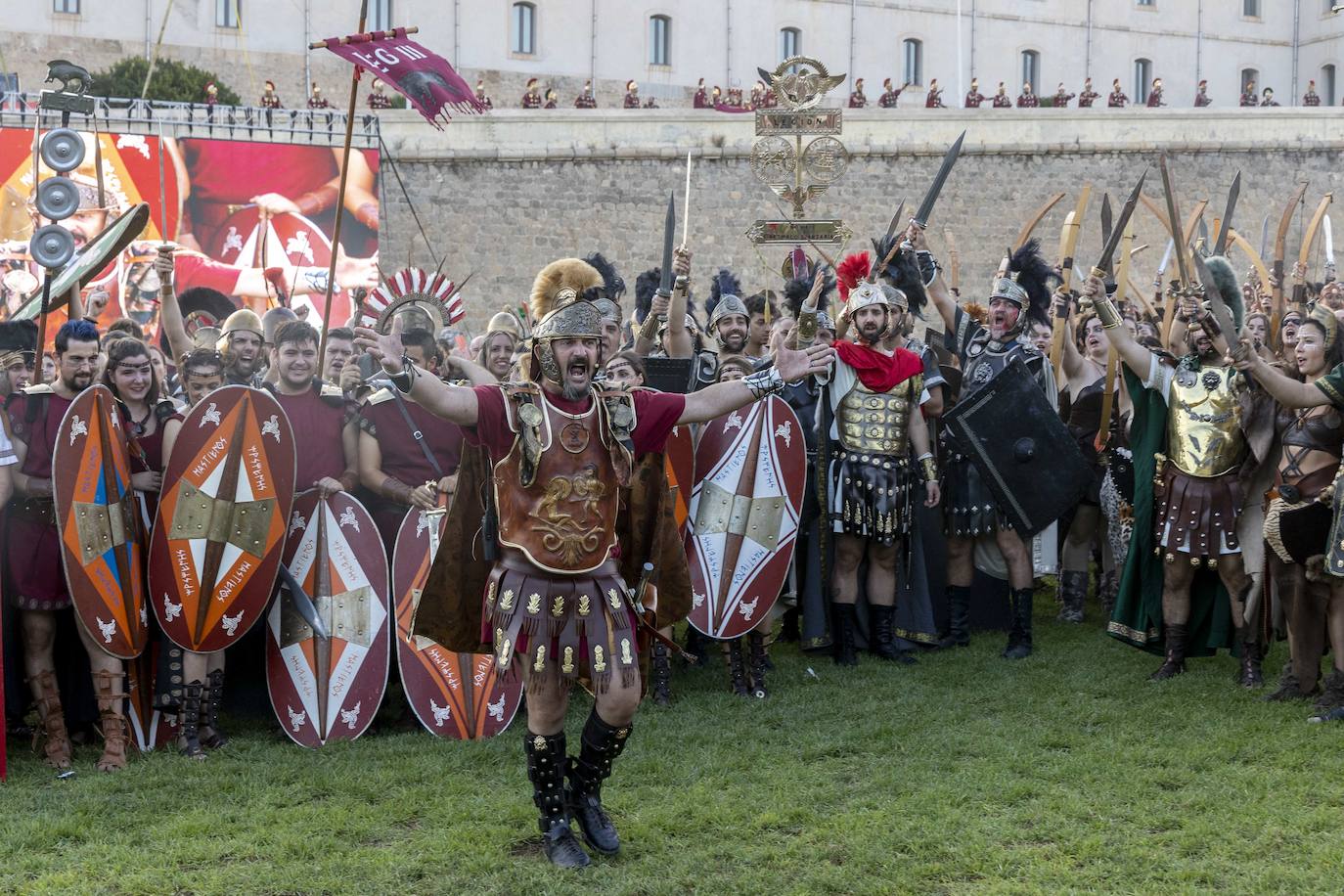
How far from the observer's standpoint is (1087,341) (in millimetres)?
7285

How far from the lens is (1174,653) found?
5.83 meters

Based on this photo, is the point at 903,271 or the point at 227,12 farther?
the point at 227,12

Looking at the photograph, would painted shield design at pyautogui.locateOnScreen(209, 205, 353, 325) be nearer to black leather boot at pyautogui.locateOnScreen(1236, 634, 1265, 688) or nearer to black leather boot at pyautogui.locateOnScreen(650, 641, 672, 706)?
black leather boot at pyautogui.locateOnScreen(650, 641, 672, 706)

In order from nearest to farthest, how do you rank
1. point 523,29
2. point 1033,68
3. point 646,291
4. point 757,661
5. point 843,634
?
point 757,661 < point 843,634 < point 646,291 < point 523,29 < point 1033,68

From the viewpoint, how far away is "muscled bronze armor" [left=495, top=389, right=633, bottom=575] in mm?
3738

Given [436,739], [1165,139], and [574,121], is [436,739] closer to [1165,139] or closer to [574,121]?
[574,121]

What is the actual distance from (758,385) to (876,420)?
2254 millimetres

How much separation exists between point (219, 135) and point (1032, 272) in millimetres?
16204

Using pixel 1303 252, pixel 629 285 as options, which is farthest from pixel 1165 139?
pixel 1303 252

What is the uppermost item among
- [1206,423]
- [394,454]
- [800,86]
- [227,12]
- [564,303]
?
[227,12]

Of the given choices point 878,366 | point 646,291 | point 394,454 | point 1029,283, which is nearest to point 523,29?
point 646,291

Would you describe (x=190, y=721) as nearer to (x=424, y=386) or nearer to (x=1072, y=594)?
(x=424, y=386)

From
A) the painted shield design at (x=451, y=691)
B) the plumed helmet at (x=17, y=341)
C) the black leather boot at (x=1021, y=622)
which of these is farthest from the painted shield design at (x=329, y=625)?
the black leather boot at (x=1021, y=622)

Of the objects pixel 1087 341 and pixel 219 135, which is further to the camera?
pixel 219 135
